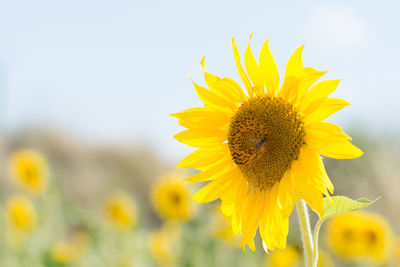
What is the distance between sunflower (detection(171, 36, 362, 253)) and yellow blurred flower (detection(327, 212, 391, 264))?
2338 millimetres

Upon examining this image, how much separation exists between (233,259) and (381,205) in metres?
3.81

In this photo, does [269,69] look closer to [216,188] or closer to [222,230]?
[216,188]

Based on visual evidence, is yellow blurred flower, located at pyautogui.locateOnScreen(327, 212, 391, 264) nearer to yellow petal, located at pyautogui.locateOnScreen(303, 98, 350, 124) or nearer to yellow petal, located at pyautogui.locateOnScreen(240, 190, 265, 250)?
yellow petal, located at pyautogui.locateOnScreen(240, 190, 265, 250)

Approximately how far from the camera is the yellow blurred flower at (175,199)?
388 centimetres

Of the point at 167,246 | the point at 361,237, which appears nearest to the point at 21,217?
the point at 167,246

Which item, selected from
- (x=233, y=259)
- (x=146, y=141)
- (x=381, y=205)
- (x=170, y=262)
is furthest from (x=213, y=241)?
(x=146, y=141)

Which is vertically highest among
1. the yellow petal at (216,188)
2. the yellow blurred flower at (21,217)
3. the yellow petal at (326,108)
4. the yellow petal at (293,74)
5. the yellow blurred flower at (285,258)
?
the yellow petal at (293,74)

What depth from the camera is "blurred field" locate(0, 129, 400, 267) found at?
4551 mm

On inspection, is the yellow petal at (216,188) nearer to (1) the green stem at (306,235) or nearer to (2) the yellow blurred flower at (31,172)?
(1) the green stem at (306,235)

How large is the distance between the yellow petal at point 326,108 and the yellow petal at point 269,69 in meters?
0.13

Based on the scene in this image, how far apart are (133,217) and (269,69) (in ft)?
11.8

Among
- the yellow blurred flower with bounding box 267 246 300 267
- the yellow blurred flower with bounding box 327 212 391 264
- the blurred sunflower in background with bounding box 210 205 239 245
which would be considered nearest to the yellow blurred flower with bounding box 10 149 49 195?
the blurred sunflower in background with bounding box 210 205 239 245

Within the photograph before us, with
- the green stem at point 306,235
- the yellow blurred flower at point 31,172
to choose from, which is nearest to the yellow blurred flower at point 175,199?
the yellow blurred flower at point 31,172

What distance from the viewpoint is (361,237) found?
337 centimetres
